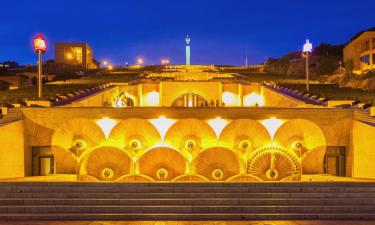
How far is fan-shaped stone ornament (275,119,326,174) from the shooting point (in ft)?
59.2

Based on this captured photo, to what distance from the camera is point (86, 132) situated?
60.2 ft

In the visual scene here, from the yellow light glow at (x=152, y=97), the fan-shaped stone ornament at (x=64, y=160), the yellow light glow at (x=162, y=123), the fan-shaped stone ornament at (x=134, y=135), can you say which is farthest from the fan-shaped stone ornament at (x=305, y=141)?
the yellow light glow at (x=152, y=97)

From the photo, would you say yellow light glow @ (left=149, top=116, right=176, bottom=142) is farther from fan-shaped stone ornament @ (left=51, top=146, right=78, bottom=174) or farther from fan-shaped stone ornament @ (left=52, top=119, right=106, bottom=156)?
fan-shaped stone ornament @ (left=51, top=146, right=78, bottom=174)

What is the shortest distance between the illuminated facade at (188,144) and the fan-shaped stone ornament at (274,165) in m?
0.03

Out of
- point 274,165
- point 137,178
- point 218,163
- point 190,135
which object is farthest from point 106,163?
point 274,165

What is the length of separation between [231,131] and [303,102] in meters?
7.57

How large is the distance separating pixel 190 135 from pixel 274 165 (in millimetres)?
3483

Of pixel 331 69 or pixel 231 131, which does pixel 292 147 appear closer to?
pixel 231 131

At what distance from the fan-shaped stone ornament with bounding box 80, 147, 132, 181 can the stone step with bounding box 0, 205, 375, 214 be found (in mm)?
5299

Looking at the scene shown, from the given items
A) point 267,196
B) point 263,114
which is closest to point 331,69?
point 263,114

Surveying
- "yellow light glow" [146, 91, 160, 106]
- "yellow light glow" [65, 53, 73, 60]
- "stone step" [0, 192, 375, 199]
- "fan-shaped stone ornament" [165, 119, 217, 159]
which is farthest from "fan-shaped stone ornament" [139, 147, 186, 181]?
"yellow light glow" [65, 53, 73, 60]

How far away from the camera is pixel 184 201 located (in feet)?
38.0

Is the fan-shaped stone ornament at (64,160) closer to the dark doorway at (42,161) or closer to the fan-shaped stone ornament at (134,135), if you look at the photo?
the dark doorway at (42,161)

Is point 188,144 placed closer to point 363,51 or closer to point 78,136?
point 78,136
